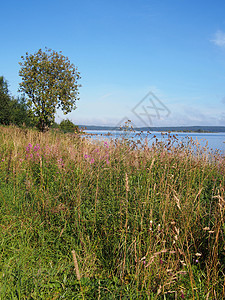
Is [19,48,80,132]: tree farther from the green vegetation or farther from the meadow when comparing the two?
the meadow

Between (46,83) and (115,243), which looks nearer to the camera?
(115,243)

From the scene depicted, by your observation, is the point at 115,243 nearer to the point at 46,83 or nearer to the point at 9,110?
the point at 46,83

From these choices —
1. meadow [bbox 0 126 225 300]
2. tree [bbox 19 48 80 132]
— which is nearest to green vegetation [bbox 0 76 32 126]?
tree [bbox 19 48 80 132]

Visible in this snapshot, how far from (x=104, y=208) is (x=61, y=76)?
49.6ft

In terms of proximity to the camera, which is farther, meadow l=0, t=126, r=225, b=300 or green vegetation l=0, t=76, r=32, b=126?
green vegetation l=0, t=76, r=32, b=126

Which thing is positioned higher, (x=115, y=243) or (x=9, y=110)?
(x=9, y=110)

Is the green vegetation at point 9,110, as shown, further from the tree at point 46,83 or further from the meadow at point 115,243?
the meadow at point 115,243

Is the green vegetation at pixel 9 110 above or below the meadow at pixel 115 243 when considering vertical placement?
above

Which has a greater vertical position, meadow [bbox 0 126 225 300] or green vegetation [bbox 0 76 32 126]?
green vegetation [bbox 0 76 32 126]

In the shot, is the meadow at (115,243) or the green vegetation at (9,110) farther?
the green vegetation at (9,110)

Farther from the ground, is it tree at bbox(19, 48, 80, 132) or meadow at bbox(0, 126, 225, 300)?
tree at bbox(19, 48, 80, 132)

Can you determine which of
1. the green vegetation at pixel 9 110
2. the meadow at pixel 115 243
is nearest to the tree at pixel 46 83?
the green vegetation at pixel 9 110

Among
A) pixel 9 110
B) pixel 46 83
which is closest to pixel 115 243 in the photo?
pixel 46 83

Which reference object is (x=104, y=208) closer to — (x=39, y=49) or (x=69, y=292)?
(x=69, y=292)
